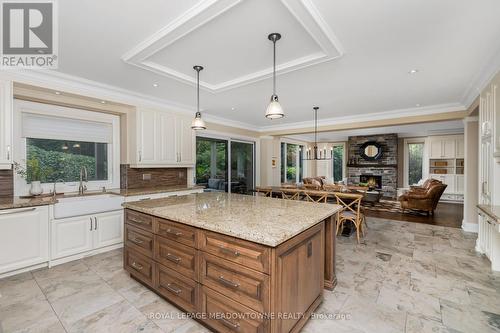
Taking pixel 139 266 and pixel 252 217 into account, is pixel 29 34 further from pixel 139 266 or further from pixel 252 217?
pixel 252 217

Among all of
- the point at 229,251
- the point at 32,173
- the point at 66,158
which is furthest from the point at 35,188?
the point at 229,251

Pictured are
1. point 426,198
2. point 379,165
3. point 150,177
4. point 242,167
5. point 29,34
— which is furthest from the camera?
point 379,165

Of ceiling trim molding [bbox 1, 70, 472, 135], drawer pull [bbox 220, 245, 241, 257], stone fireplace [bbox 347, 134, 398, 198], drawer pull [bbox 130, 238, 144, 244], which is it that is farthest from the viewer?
stone fireplace [bbox 347, 134, 398, 198]

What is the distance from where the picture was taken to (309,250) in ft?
6.00

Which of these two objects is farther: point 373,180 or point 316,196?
point 373,180

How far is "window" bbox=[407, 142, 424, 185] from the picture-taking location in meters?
9.01

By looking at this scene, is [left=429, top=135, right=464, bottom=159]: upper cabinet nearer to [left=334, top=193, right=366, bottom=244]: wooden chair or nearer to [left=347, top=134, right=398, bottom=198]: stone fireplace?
[left=347, top=134, right=398, bottom=198]: stone fireplace

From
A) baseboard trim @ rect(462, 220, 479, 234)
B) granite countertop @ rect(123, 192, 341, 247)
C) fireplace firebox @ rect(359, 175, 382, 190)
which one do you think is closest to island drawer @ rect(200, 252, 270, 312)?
granite countertop @ rect(123, 192, 341, 247)

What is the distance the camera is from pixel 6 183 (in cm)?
300

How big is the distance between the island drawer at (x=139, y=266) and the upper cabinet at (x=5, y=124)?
1818 millimetres

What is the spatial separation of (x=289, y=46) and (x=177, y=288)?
8.33 ft

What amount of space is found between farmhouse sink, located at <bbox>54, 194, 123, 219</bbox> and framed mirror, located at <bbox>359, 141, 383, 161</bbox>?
8.93 meters

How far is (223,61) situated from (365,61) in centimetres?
164

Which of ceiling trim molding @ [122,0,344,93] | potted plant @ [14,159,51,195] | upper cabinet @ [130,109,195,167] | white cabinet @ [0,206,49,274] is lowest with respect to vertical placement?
white cabinet @ [0,206,49,274]
